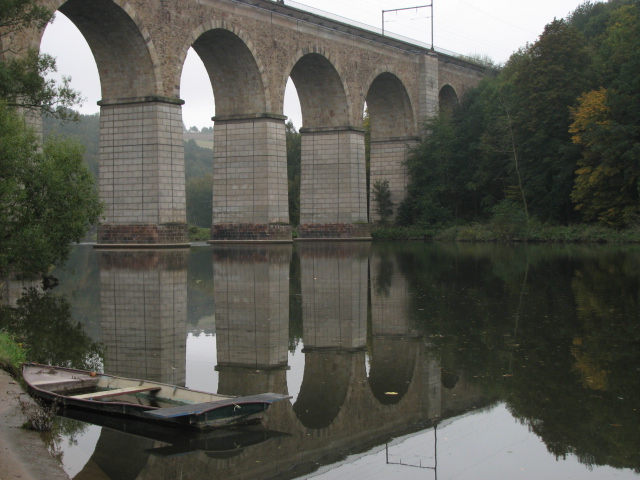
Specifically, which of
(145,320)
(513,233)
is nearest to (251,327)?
(145,320)

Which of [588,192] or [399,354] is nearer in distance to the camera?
[399,354]

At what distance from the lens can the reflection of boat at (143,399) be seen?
6438 mm

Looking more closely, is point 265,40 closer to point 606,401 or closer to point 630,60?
point 630,60

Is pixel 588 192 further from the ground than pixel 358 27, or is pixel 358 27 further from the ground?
pixel 358 27

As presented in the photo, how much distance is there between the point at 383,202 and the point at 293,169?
1811 cm

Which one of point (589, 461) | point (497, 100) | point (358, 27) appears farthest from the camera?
point (497, 100)

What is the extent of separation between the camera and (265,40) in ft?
119

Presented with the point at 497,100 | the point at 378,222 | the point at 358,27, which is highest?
the point at 358,27

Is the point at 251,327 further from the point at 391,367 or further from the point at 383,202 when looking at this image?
the point at 383,202

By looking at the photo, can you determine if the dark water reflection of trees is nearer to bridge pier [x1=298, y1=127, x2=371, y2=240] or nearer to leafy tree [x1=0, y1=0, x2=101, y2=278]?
leafy tree [x1=0, y1=0, x2=101, y2=278]

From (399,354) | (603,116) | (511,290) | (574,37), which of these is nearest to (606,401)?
(399,354)

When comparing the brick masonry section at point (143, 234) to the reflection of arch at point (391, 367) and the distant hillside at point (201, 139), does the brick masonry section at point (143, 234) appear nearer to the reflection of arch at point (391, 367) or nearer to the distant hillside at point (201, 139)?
the reflection of arch at point (391, 367)

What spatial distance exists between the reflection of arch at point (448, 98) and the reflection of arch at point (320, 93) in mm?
13467

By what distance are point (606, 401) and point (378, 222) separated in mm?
42127
